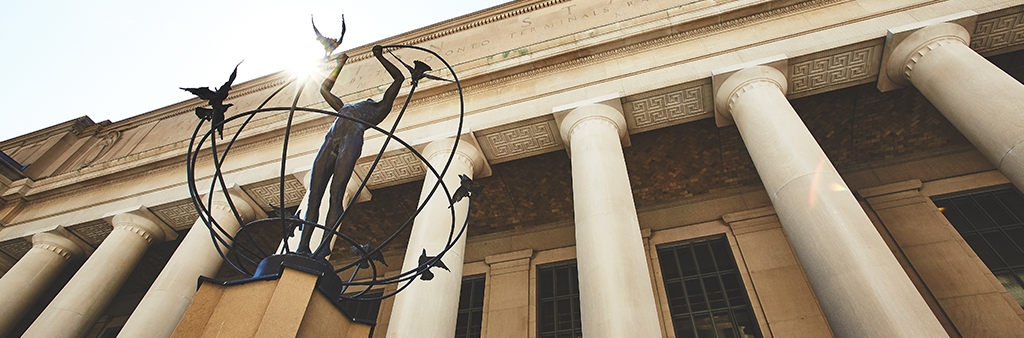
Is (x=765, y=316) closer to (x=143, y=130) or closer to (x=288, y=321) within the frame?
(x=288, y=321)

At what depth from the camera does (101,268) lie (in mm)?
10406

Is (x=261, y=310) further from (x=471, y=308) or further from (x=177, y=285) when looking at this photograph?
(x=471, y=308)

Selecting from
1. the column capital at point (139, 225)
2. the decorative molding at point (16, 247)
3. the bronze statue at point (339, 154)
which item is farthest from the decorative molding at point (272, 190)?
the bronze statue at point (339, 154)

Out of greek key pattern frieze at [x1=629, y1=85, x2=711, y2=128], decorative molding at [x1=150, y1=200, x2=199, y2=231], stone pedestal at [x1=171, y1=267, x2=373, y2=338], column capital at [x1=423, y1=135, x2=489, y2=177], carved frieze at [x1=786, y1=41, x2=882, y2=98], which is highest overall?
carved frieze at [x1=786, y1=41, x2=882, y2=98]

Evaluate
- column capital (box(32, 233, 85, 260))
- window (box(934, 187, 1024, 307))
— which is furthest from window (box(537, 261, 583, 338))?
column capital (box(32, 233, 85, 260))

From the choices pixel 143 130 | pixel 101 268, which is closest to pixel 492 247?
pixel 101 268

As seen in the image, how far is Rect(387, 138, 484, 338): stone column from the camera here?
658 centimetres

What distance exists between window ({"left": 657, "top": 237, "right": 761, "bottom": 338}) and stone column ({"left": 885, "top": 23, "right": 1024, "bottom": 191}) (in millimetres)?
4971

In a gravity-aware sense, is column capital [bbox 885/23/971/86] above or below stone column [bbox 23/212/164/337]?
above

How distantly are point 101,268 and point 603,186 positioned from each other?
11.2 metres

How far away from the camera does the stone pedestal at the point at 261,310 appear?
2.26m

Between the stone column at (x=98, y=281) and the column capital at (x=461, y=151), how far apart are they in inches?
300

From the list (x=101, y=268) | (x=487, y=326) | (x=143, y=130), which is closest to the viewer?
(x=101, y=268)

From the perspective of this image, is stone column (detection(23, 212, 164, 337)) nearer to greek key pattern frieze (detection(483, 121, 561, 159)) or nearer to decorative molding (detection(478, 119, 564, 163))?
decorative molding (detection(478, 119, 564, 163))
